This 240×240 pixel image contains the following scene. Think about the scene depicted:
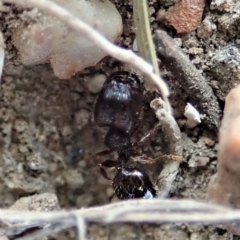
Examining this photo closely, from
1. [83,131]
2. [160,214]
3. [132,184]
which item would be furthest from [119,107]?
[160,214]

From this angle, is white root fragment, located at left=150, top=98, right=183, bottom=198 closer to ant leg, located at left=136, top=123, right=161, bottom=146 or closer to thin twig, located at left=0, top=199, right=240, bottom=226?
ant leg, located at left=136, top=123, right=161, bottom=146

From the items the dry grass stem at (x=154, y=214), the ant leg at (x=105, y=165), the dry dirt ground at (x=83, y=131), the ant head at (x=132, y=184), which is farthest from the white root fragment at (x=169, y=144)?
the dry grass stem at (x=154, y=214)

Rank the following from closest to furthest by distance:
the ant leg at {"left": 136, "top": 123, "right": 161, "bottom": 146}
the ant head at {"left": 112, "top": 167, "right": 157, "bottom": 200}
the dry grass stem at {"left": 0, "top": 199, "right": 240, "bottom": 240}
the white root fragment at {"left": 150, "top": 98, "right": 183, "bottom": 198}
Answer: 1. the dry grass stem at {"left": 0, "top": 199, "right": 240, "bottom": 240}
2. the white root fragment at {"left": 150, "top": 98, "right": 183, "bottom": 198}
3. the ant leg at {"left": 136, "top": 123, "right": 161, "bottom": 146}
4. the ant head at {"left": 112, "top": 167, "right": 157, "bottom": 200}

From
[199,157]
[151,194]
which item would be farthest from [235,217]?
[151,194]

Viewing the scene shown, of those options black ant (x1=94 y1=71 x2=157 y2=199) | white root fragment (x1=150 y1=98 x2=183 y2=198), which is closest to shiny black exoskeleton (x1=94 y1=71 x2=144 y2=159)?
black ant (x1=94 y1=71 x2=157 y2=199)

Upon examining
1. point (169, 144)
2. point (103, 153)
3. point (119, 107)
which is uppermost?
point (119, 107)

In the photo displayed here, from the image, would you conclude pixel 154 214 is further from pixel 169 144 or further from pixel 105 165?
pixel 105 165

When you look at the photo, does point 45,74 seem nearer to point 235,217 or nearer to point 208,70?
point 208,70
